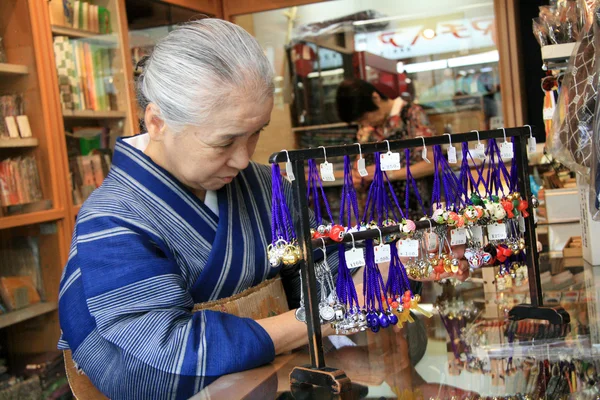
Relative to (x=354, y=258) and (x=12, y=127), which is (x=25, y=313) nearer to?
(x=12, y=127)

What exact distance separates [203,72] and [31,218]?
6.90 feet

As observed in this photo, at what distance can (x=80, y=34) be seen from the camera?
11.6 feet

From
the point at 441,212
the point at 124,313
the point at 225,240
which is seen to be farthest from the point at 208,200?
the point at 441,212

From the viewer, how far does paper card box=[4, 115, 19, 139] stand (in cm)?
305

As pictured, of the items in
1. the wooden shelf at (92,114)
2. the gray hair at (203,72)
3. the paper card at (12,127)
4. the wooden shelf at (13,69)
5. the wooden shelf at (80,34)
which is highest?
the wooden shelf at (80,34)

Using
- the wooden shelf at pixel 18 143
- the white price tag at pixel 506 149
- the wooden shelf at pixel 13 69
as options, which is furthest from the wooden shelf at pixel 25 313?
the white price tag at pixel 506 149

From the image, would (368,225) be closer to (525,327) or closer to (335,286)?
(335,286)

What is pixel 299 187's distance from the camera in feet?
3.54

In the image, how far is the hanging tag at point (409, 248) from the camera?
1.18m

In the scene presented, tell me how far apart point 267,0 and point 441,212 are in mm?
3812

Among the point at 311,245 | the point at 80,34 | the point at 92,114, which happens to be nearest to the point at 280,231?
the point at 311,245

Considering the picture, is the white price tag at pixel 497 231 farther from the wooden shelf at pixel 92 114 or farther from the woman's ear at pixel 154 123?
the wooden shelf at pixel 92 114

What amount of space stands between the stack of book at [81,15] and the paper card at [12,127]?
502 millimetres

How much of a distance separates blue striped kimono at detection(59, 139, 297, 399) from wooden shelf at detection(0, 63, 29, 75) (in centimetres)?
186
